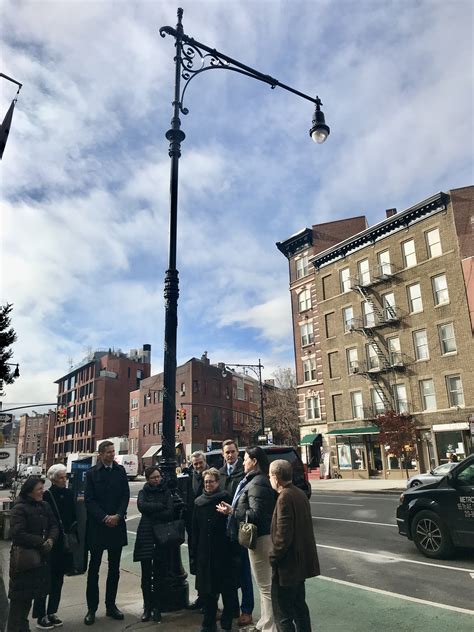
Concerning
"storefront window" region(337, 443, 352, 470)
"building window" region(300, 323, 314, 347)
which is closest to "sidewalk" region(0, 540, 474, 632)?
"storefront window" region(337, 443, 352, 470)

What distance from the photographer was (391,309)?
33.0 meters

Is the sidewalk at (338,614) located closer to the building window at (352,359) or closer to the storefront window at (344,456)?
the storefront window at (344,456)

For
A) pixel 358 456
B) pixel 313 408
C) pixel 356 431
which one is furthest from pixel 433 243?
pixel 313 408

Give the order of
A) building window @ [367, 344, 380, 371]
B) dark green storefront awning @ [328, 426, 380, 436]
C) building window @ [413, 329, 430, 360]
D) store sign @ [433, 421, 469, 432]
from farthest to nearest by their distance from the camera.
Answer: building window @ [367, 344, 380, 371]
dark green storefront awning @ [328, 426, 380, 436]
building window @ [413, 329, 430, 360]
store sign @ [433, 421, 469, 432]

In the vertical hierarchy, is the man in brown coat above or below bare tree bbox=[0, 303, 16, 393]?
below

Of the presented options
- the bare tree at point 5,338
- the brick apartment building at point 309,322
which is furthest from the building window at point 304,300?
the bare tree at point 5,338

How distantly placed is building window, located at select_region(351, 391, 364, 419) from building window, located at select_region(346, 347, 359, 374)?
5.62 ft

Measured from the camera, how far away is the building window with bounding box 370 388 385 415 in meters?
32.7

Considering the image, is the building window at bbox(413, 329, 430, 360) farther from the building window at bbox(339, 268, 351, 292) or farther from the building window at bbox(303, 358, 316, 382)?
the building window at bbox(303, 358, 316, 382)

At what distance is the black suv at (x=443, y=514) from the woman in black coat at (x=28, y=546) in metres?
6.26

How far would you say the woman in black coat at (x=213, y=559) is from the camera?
16.0 feet

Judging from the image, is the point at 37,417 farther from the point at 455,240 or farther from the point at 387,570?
the point at 387,570

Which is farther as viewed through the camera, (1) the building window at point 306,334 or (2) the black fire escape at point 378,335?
(1) the building window at point 306,334

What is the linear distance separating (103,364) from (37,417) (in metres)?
66.6
